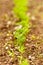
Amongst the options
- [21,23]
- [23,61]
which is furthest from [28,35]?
[23,61]

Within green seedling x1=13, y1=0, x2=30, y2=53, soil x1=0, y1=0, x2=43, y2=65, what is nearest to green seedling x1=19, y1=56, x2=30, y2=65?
soil x1=0, y1=0, x2=43, y2=65

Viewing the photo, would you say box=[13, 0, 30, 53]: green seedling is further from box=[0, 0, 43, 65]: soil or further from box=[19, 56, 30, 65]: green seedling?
box=[19, 56, 30, 65]: green seedling

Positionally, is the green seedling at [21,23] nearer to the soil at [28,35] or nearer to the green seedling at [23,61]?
the soil at [28,35]

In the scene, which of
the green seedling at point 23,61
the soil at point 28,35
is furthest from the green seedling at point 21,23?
the green seedling at point 23,61

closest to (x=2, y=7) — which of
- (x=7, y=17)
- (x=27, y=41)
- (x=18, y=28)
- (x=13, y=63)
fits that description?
(x=7, y=17)

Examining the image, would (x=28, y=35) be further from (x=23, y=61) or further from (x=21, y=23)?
(x=23, y=61)

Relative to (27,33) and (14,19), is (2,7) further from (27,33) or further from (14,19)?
(27,33)
